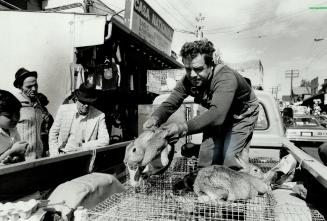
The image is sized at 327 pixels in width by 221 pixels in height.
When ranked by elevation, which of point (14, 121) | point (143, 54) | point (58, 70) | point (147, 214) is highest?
point (143, 54)

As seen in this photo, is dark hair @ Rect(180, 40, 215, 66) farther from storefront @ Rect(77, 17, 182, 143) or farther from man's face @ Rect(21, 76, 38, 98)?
storefront @ Rect(77, 17, 182, 143)

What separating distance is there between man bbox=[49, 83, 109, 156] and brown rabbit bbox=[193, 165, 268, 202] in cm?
222

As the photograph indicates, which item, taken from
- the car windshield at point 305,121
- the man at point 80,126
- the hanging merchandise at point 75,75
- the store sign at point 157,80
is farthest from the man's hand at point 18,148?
the car windshield at point 305,121

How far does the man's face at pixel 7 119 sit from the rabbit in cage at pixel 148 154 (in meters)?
1.66

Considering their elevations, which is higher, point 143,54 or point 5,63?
point 143,54

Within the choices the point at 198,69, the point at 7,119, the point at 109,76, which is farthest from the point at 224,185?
the point at 109,76

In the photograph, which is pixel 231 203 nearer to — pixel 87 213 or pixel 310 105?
pixel 87 213

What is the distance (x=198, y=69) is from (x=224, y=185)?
1093 mm

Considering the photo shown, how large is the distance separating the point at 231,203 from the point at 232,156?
A: 97 cm

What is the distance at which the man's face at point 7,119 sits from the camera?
3.20 meters

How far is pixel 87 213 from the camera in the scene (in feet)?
6.44

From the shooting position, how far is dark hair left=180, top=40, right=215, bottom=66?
285 centimetres

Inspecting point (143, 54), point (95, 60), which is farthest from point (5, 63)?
point (143, 54)

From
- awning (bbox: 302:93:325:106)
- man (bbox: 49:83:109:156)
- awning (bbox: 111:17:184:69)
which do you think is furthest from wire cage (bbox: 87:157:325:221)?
awning (bbox: 302:93:325:106)
